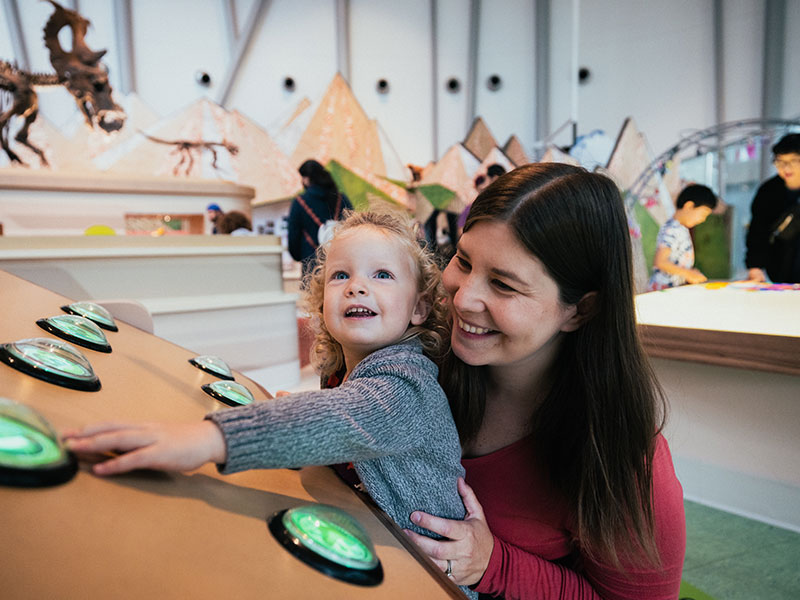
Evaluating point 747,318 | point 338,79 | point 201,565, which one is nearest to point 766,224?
point 747,318

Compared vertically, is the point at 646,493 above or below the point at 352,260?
below

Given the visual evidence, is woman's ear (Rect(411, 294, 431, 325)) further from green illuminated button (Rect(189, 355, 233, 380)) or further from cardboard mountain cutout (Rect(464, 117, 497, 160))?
cardboard mountain cutout (Rect(464, 117, 497, 160))

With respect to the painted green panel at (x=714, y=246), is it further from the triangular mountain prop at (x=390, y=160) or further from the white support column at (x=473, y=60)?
the triangular mountain prop at (x=390, y=160)

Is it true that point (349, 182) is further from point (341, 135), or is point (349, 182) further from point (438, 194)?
point (438, 194)

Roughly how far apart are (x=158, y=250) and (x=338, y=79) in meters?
5.98

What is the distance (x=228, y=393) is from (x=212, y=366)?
5.9 inches

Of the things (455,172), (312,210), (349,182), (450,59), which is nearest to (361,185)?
(349,182)

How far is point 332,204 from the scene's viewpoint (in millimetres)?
3908

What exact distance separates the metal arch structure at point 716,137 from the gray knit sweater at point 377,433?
22.8 feet

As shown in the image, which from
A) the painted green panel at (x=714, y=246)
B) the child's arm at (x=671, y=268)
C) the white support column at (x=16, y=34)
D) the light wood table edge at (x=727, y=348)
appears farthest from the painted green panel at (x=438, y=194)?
the light wood table edge at (x=727, y=348)

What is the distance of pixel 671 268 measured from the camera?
3922mm

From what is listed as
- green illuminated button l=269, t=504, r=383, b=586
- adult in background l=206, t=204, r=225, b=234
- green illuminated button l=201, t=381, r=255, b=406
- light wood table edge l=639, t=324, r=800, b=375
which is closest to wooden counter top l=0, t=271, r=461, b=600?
Answer: green illuminated button l=269, t=504, r=383, b=586

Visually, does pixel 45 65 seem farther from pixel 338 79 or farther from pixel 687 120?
pixel 687 120

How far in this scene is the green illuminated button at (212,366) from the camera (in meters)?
0.93
